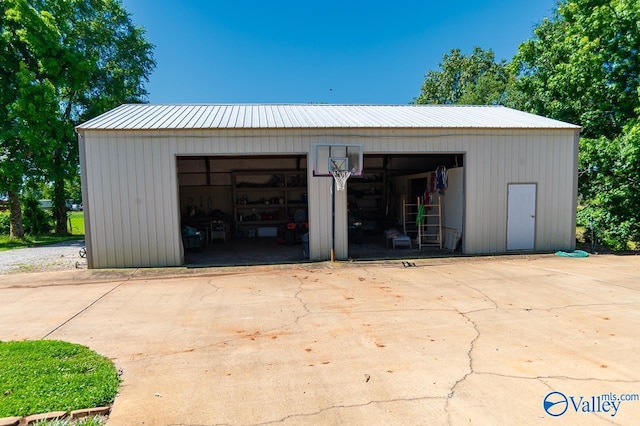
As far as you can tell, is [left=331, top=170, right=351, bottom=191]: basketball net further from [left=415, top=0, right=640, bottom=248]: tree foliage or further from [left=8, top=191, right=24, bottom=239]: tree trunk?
[left=8, top=191, right=24, bottom=239]: tree trunk

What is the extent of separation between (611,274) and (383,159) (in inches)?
393

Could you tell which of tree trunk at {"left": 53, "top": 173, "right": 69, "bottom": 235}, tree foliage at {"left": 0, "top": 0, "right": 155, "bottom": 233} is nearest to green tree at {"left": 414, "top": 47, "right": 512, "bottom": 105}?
tree foliage at {"left": 0, "top": 0, "right": 155, "bottom": 233}

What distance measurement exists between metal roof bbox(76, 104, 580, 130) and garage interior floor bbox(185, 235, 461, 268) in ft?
11.7

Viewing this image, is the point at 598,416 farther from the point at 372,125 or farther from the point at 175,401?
the point at 372,125

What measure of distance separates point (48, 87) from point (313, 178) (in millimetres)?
12353

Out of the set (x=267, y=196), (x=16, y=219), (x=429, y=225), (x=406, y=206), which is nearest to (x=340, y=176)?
(x=429, y=225)

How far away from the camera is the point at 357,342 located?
4199 millimetres

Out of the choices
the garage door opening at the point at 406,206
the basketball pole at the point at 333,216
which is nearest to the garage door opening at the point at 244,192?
the garage door opening at the point at 406,206

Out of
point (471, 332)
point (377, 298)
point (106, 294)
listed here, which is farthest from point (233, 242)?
point (471, 332)

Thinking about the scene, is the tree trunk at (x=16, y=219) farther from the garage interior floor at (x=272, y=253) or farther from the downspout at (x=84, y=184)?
the downspout at (x=84, y=184)

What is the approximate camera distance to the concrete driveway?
288 cm

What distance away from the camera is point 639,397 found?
292 centimetres

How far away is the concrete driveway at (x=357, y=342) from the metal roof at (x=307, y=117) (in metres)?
4.06

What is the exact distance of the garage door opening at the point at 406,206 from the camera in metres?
10.7
